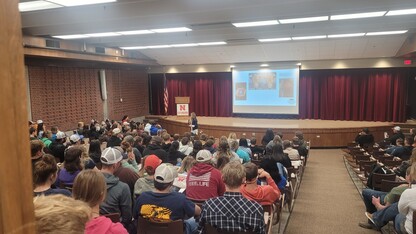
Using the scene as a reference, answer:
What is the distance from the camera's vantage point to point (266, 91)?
51.8ft

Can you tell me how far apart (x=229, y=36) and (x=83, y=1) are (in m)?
5.88

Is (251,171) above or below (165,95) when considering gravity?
below

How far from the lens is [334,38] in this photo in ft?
38.8

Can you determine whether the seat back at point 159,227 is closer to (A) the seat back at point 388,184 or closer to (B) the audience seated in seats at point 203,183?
(B) the audience seated in seats at point 203,183

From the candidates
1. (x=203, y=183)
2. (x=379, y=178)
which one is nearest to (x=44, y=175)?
(x=203, y=183)

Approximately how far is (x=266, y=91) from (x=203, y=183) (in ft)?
40.7

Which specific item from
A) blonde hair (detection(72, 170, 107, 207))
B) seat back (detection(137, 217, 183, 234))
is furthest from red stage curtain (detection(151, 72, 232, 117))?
blonde hair (detection(72, 170, 107, 207))

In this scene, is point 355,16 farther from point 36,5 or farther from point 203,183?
point 36,5

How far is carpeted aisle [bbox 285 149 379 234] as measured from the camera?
5199 millimetres

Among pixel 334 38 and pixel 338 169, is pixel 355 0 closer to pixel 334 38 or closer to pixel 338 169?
pixel 338 169

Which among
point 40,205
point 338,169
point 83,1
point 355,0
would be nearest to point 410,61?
point 338,169

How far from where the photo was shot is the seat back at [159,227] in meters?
2.82

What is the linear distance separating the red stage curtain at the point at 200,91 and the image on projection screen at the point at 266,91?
87 centimetres

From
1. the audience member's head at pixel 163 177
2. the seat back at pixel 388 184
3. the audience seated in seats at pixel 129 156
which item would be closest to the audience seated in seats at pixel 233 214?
the audience member's head at pixel 163 177
